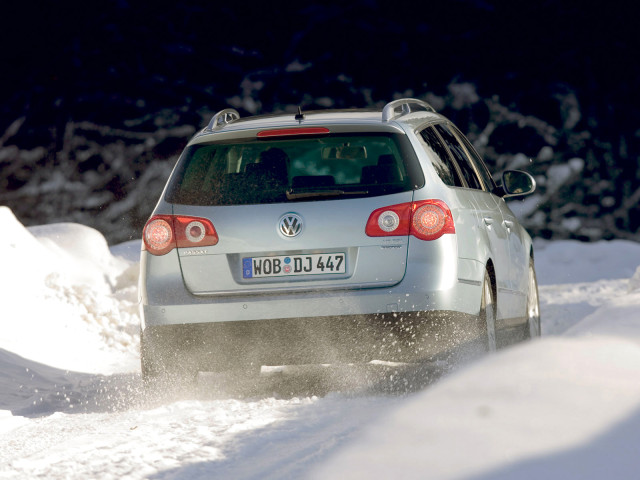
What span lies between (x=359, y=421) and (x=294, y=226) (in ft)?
3.57

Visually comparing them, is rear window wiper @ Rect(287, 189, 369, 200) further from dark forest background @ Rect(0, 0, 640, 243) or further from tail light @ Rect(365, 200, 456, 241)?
dark forest background @ Rect(0, 0, 640, 243)

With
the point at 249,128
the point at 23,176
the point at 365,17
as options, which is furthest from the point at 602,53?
the point at 249,128

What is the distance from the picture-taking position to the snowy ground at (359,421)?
379cm

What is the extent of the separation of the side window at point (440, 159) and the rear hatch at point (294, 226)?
285 millimetres

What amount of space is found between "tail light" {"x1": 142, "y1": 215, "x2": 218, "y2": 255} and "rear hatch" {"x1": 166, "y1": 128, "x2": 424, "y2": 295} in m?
0.03

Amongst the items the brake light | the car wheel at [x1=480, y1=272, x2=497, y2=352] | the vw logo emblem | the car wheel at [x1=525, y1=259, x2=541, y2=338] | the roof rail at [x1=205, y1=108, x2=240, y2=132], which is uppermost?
the brake light

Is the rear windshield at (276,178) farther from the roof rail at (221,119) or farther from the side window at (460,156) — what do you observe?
the side window at (460,156)

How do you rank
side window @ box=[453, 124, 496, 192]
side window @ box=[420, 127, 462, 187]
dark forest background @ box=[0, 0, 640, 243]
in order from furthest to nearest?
dark forest background @ box=[0, 0, 640, 243]
side window @ box=[453, 124, 496, 192]
side window @ box=[420, 127, 462, 187]

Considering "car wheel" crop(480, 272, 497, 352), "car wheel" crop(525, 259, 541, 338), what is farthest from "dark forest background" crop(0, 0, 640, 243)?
"car wheel" crop(480, 272, 497, 352)

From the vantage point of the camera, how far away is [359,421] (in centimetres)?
488

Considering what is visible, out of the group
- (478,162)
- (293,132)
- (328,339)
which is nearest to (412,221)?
(328,339)

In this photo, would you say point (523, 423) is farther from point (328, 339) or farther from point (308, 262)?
point (308, 262)

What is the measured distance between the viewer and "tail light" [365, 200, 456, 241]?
17.8 ft

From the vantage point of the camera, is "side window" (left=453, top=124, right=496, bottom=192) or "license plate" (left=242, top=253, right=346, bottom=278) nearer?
"license plate" (left=242, top=253, right=346, bottom=278)
